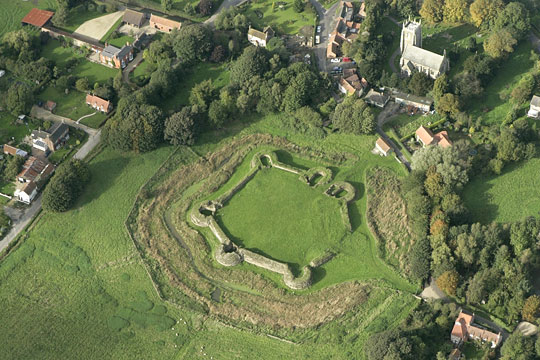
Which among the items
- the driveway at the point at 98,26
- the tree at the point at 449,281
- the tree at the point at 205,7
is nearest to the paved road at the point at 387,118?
the tree at the point at 449,281

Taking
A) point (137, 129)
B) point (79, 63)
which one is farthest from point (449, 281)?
point (79, 63)

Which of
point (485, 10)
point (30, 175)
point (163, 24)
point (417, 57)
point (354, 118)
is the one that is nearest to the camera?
point (30, 175)

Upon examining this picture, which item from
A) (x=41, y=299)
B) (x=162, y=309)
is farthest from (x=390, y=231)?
(x=41, y=299)

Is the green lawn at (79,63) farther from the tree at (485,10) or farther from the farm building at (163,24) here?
the tree at (485,10)

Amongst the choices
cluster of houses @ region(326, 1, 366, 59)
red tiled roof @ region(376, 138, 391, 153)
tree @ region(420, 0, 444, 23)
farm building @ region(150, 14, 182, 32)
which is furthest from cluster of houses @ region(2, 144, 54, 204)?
tree @ region(420, 0, 444, 23)

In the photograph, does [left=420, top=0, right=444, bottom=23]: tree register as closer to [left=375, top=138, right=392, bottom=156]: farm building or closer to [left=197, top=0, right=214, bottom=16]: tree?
[left=375, top=138, right=392, bottom=156]: farm building

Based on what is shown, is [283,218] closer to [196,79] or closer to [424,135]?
[424,135]
